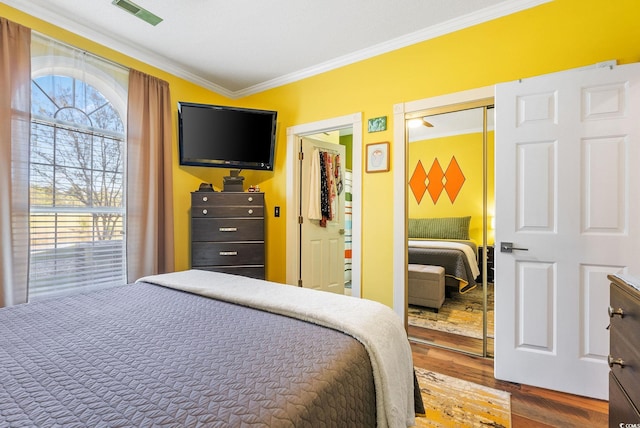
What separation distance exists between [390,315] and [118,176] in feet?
8.69

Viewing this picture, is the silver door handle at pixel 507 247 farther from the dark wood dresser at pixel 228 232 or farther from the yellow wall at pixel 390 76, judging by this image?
the dark wood dresser at pixel 228 232

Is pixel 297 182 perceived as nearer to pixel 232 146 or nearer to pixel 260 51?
pixel 232 146

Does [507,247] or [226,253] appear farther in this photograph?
[226,253]

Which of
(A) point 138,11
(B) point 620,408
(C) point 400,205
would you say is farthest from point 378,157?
(A) point 138,11

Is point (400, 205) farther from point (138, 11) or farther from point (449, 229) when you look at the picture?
point (138, 11)

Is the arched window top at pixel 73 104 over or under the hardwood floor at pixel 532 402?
over

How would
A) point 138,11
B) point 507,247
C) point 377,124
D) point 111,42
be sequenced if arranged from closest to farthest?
point 507,247
point 138,11
point 111,42
point 377,124

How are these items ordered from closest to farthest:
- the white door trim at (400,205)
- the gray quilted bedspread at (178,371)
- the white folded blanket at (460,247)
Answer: the gray quilted bedspread at (178,371)
the white door trim at (400,205)
the white folded blanket at (460,247)

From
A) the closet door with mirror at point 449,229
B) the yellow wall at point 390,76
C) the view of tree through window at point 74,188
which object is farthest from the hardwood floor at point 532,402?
the view of tree through window at point 74,188

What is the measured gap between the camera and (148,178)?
272cm

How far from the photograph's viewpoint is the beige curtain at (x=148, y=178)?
2.62 metres

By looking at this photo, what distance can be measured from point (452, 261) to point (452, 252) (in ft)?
0.36

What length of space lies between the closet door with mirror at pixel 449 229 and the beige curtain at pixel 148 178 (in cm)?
246

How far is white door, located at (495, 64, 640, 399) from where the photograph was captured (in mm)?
1680
